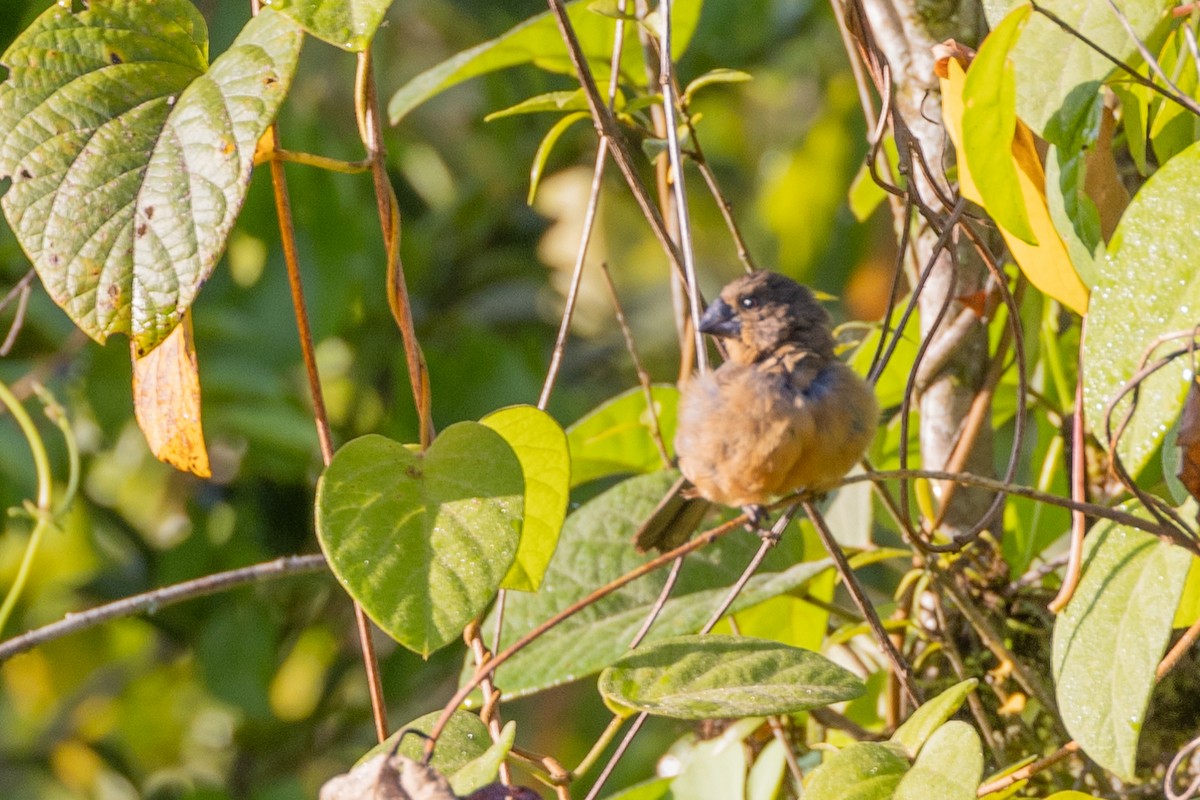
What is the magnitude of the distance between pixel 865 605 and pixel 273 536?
230 centimetres

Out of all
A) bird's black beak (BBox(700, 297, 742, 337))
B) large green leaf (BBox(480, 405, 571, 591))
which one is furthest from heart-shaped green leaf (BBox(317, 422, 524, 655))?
bird's black beak (BBox(700, 297, 742, 337))

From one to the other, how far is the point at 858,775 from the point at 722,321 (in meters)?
1.00

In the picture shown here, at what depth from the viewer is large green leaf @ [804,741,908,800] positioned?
1.31m

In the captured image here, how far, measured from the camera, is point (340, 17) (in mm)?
1345

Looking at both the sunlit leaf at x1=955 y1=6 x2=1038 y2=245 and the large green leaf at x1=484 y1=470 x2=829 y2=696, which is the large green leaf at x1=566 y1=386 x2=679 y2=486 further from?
the sunlit leaf at x1=955 y1=6 x2=1038 y2=245

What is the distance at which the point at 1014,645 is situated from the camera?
6.78 feet

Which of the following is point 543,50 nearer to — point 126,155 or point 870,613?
point 126,155

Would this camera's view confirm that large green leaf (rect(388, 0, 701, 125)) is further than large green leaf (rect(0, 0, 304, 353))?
Yes

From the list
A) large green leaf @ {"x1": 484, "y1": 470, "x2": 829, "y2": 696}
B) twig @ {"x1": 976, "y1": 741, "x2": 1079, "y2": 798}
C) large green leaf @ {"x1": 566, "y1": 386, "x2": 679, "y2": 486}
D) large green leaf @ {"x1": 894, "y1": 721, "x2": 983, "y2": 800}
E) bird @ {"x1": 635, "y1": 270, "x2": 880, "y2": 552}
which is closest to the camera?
large green leaf @ {"x1": 894, "y1": 721, "x2": 983, "y2": 800}

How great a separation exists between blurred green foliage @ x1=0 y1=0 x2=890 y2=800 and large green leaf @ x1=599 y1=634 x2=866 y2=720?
5.99 feet

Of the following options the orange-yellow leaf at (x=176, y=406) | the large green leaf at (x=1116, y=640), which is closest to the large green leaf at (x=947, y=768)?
the large green leaf at (x=1116, y=640)

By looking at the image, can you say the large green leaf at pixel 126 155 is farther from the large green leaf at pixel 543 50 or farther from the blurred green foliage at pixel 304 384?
the blurred green foliage at pixel 304 384

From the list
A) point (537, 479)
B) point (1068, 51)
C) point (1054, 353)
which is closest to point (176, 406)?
point (537, 479)

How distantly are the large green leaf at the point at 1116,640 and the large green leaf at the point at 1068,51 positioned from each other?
474mm
